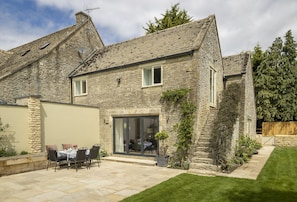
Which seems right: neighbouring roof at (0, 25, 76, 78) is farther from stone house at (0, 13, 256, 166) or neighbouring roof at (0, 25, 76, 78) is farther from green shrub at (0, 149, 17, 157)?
green shrub at (0, 149, 17, 157)

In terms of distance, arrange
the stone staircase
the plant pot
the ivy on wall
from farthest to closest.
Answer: the plant pot, the ivy on wall, the stone staircase

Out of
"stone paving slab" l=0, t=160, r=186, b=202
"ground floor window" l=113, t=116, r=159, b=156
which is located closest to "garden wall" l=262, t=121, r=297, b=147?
"ground floor window" l=113, t=116, r=159, b=156

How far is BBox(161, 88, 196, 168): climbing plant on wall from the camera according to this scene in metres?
10.1

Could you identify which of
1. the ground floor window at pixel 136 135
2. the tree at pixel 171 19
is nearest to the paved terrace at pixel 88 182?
the ground floor window at pixel 136 135

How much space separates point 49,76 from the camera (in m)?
14.6

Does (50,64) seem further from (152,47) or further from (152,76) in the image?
(152,76)

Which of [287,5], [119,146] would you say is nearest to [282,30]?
[287,5]

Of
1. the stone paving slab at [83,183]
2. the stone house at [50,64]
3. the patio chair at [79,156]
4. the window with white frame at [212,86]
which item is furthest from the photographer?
the stone house at [50,64]


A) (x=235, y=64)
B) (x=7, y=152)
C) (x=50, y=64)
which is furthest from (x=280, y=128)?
(x=7, y=152)

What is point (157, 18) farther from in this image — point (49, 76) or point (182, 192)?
point (182, 192)

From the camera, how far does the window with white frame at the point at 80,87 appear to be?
15.3m

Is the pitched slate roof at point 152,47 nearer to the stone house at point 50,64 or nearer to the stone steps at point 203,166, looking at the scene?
the stone house at point 50,64

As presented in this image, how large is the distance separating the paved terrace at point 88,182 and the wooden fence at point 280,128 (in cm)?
1818

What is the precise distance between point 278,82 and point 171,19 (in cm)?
1652
